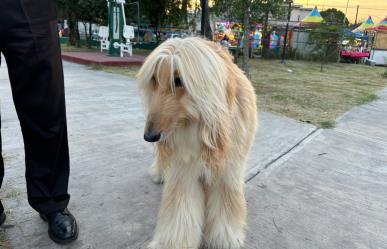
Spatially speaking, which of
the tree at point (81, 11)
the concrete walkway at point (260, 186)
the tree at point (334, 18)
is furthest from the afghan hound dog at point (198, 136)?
the tree at point (334, 18)

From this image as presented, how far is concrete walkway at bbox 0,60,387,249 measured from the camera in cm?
214

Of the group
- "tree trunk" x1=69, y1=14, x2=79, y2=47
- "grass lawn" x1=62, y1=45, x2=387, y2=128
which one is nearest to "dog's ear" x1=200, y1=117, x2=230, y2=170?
"grass lawn" x1=62, y1=45, x2=387, y2=128

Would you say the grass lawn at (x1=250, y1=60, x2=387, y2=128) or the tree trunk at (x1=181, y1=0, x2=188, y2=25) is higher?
the tree trunk at (x1=181, y1=0, x2=188, y2=25)

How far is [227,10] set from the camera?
11781 mm

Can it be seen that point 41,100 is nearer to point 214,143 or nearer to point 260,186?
point 214,143

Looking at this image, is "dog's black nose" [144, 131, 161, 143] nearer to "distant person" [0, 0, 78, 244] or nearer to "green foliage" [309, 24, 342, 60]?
"distant person" [0, 0, 78, 244]

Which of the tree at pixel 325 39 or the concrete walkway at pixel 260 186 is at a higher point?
the tree at pixel 325 39

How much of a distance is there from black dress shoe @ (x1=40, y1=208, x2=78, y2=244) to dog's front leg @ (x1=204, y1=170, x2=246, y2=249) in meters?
0.79

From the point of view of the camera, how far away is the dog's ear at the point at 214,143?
1.59m

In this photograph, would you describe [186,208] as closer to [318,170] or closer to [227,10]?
[318,170]

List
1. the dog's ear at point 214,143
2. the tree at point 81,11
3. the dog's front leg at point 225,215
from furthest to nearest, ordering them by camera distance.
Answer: the tree at point 81,11, the dog's front leg at point 225,215, the dog's ear at point 214,143

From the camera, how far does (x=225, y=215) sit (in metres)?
2.07

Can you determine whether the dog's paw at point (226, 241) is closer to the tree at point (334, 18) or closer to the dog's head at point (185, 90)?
the dog's head at point (185, 90)

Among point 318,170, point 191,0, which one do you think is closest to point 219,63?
point 318,170
